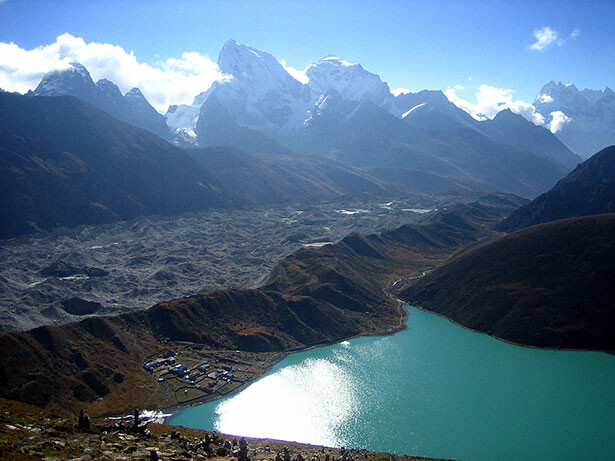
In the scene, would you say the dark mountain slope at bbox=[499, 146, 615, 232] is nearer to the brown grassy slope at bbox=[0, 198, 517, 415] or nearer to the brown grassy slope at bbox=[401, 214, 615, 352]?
the brown grassy slope at bbox=[0, 198, 517, 415]

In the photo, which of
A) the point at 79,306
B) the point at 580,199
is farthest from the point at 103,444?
the point at 580,199

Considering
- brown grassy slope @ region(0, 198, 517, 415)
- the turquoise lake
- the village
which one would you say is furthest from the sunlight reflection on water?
brown grassy slope @ region(0, 198, 517, 415)

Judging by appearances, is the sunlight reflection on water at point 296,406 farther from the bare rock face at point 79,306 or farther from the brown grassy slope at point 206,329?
the bare rock face at point 79,306

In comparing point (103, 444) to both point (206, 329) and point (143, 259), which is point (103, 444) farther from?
point (143, 259)

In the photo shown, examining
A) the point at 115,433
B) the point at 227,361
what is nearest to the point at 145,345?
the point at 227,361

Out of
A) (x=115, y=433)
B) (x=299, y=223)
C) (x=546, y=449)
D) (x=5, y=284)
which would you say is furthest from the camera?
(x=299, y=223)

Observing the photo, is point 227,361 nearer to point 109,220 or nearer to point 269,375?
point 269,375

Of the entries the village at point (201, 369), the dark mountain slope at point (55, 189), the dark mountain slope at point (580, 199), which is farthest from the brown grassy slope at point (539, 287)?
the dark mountain slope at point (55, 189)
